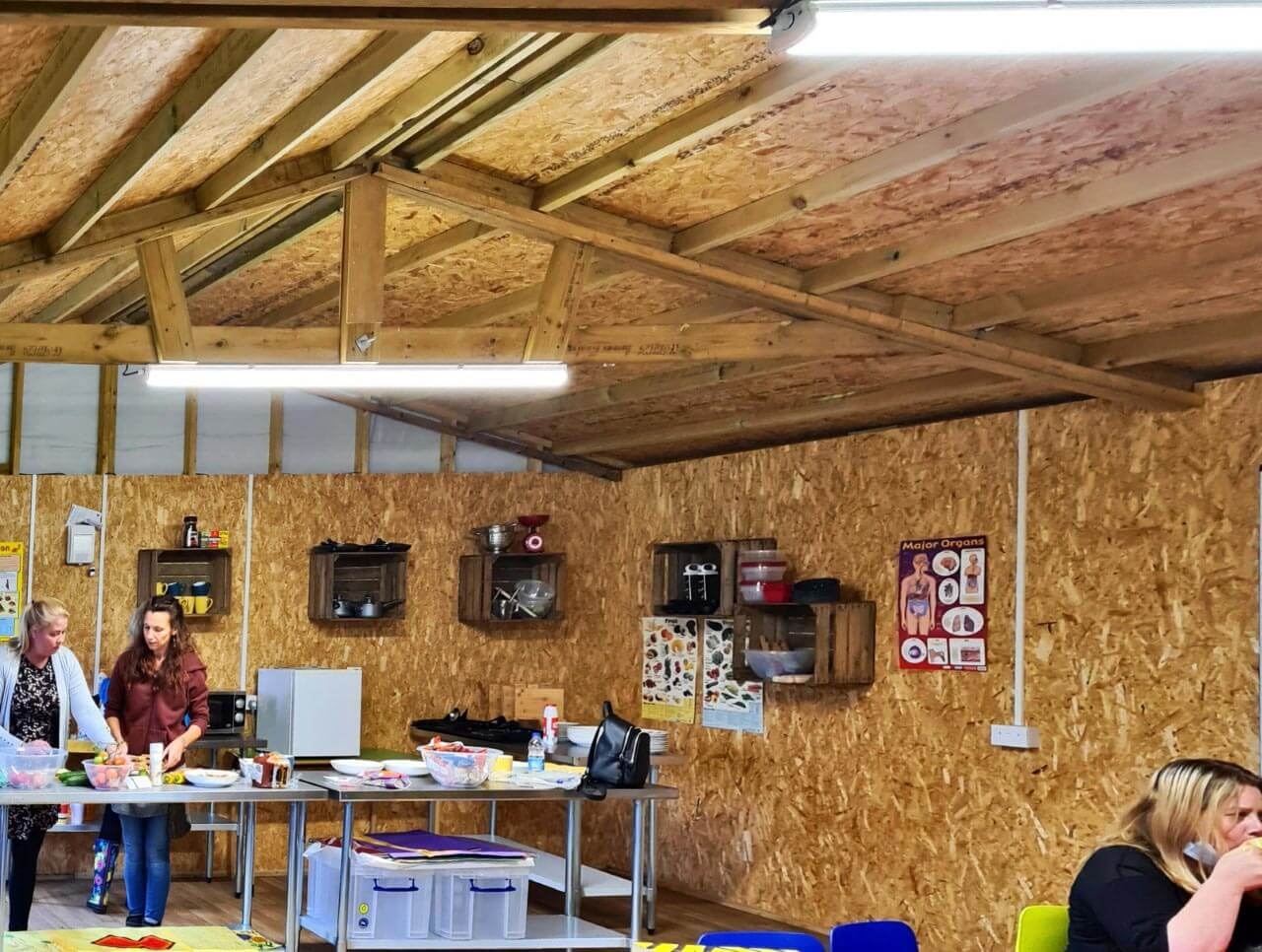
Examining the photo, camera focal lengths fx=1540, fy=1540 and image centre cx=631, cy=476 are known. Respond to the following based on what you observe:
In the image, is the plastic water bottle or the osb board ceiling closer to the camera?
the osb board ceiling

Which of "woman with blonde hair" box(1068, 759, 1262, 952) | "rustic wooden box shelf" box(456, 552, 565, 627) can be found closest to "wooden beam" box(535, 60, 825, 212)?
"woman with blonde hair" box(1068, 759, 1262, 952)

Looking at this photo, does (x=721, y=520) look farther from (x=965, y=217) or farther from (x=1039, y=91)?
(x=1039, y=91)

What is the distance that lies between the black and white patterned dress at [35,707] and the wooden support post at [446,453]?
13.1 ft

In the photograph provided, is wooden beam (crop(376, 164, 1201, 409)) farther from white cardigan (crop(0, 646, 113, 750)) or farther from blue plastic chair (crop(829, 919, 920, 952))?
blue plastic chair (crop(829, 919, 920, 952))

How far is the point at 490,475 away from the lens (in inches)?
410

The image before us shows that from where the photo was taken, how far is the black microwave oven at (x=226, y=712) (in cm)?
934

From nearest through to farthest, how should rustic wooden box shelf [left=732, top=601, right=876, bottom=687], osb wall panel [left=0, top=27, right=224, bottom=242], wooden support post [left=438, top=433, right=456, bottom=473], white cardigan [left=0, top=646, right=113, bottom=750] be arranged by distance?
osb wall panel [left=0, top=27, right=224, bottom=242], white cardigan [left=0, top=646, right=113, bottom=750], rustic wooden box shelf [left=732, top=601, right=876, bottom=687], wooden support post [left=438, top=433, right=456, bottom=473]

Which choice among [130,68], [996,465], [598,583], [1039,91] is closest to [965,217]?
[1039,91]

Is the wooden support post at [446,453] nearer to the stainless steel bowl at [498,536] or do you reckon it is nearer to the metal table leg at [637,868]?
the stainless steel bowl at [498,536]

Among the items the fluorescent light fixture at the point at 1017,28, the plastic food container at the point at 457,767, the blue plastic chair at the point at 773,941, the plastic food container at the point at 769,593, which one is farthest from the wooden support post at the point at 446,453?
the fluorescent light fixture at the point at 1017,28

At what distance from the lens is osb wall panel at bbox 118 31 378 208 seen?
430 cm

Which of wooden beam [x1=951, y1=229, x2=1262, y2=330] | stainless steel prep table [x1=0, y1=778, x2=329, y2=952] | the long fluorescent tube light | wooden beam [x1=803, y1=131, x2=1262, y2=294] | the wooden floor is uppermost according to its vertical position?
wooden beam [x1=803, y1=131, x2=1262, y2=294]

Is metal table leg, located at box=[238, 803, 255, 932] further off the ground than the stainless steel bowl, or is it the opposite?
the stainless steel bowl

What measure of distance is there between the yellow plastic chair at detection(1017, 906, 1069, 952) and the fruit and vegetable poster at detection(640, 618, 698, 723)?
5416mm
